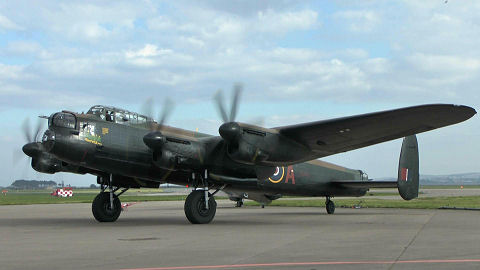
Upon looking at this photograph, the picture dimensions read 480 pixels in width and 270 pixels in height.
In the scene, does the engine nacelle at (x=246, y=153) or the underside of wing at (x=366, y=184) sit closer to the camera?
the engine nacelle at (x=246, y=153)

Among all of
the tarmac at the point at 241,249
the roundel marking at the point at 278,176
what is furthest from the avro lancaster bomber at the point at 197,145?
the tarmac at the point at 241,249

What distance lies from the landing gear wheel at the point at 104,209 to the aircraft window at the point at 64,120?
4.15 m

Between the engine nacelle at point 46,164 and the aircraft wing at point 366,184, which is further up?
the engine nacelle at point 46,164

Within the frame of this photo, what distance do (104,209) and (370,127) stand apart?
10.1 meters

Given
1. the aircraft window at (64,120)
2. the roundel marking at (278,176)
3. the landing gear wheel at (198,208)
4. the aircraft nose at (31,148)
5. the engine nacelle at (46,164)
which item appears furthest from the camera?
the roundel marking at (278,176)

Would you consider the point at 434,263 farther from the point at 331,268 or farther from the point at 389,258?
the point at 331,268

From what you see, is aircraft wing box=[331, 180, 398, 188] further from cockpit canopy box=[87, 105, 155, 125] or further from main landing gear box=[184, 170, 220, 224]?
cockpit canopy box=[87, 105, 155, 125]

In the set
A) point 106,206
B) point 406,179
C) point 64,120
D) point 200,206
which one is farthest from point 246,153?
point 406,179


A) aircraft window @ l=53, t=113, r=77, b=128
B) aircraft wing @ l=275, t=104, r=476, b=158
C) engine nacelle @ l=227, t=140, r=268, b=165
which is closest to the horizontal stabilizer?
aircraft wing @ l=275, t=104, r=476, b=158

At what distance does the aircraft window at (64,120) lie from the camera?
15.1 m

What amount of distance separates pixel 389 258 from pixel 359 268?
52.3 inches

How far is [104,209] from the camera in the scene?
728 inches

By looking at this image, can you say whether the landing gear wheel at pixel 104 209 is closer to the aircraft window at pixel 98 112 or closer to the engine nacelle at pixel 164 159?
the engine nacelle at pixel 164 159

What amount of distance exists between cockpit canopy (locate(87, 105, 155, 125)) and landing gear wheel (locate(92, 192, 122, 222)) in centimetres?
360
